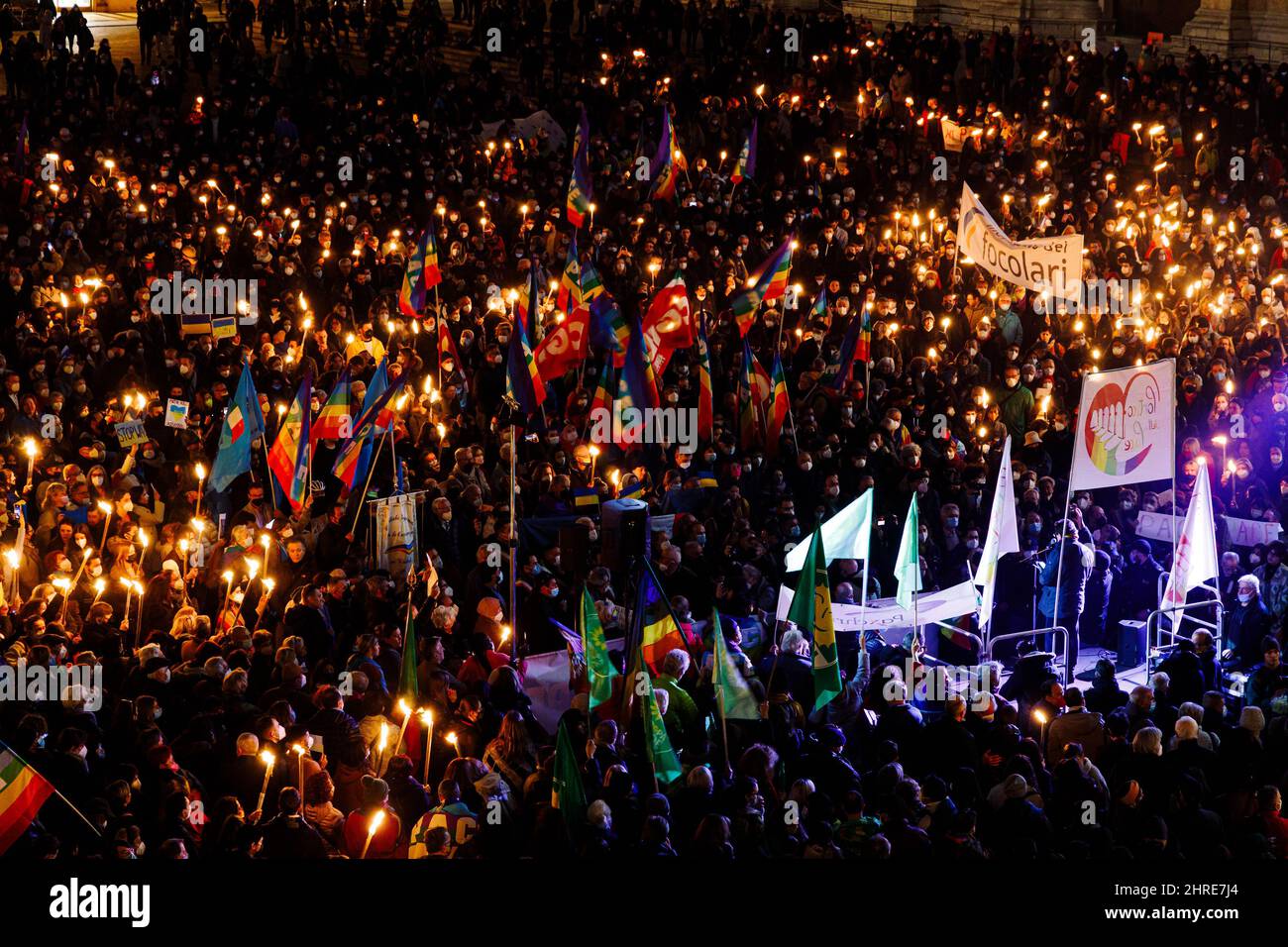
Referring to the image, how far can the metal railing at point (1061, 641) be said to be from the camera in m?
12.8

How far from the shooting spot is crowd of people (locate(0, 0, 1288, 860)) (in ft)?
28.9

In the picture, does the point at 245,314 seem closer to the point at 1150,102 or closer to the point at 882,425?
the point at 882,425

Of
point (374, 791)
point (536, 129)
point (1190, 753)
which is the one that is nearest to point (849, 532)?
point (1190, 753)

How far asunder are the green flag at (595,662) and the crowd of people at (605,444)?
96 millimetres

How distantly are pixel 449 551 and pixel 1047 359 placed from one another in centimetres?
716

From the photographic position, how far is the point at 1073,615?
13.3m

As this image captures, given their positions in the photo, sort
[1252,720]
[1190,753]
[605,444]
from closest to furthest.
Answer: [1190,753] → [1252,720] → [605,444]

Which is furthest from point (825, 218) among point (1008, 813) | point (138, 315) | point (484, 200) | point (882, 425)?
point (1008, 813)

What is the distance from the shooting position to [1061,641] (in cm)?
1364

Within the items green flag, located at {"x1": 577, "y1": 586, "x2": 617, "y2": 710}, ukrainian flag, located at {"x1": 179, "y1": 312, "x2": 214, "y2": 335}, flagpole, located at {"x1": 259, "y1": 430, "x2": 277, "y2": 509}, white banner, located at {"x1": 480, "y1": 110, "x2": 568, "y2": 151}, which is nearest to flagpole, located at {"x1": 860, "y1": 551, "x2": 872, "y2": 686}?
green flag, located at {"x1": 577, "y1": 586, "x2": 617, "y2": 710}

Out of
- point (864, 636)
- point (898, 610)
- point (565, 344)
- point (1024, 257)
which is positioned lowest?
point (864, 636)

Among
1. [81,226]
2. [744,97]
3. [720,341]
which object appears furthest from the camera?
[744,97]

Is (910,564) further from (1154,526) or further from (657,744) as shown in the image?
(1154,526)

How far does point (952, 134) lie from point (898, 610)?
565 inches
